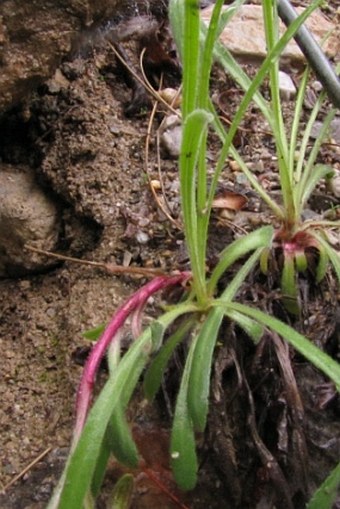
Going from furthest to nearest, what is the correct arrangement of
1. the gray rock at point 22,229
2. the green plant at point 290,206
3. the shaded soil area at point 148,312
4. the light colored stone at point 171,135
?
the light colored stone at point 171,135 → the gray rock at point 22,229 → the green plant at point 290,206 → the shaded soil area at point 148,312

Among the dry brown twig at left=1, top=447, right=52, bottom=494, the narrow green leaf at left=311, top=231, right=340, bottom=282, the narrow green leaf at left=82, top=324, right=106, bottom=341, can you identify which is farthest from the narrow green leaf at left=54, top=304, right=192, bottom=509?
the narrow green leaf at left=311, top=231, right=340, bottom=282

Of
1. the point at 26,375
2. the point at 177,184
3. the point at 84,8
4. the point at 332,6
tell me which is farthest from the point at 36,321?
the point at 332,6

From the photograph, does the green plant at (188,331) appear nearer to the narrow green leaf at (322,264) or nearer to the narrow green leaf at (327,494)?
the narrow green leaf at (322,264)

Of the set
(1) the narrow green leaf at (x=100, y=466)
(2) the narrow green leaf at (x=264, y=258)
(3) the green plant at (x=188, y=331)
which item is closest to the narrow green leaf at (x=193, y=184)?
(3) the green plant at (x=188, y=331)

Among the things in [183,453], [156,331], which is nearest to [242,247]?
[156,331]

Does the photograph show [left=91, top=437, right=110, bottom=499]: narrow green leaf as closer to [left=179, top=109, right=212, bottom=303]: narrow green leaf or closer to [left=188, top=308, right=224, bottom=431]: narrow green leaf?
[left=188, top=308, right=224, bottom=431]: narrow green leaf

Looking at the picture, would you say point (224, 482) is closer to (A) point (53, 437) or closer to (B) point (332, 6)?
(A) point (53, 437)
